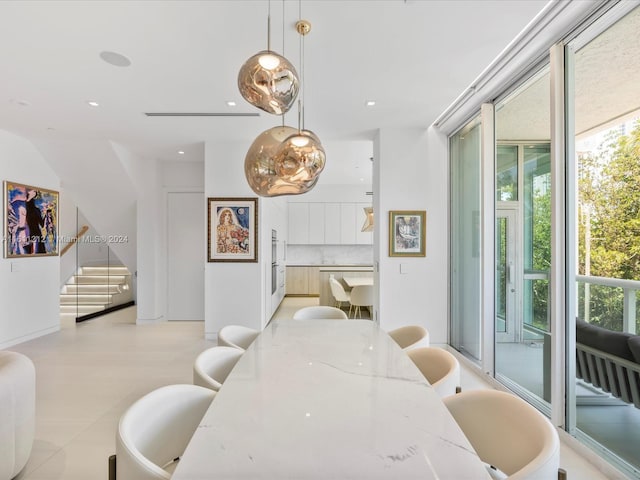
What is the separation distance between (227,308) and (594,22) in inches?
183

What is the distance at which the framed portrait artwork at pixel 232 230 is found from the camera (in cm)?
464

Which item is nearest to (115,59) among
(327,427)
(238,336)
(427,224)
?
(238,336)

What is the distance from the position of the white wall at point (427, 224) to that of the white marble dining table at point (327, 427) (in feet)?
8.31

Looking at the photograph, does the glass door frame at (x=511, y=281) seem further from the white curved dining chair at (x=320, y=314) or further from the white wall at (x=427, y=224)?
the white curved dining chair at (x=320, y=314)

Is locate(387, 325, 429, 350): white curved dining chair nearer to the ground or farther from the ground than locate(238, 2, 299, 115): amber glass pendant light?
nearer to the ground

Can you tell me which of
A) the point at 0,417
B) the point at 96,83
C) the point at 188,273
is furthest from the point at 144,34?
the point at 188,273

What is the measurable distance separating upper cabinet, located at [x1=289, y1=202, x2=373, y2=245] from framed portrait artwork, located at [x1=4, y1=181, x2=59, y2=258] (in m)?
A: 4.67

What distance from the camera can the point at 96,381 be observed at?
10.6ft

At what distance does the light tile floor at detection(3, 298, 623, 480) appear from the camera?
6.65ft

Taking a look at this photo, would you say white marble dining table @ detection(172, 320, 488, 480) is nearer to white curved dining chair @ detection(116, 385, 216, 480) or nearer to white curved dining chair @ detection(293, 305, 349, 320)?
white curved dining chair @ detection(116, 385, 216, 480)

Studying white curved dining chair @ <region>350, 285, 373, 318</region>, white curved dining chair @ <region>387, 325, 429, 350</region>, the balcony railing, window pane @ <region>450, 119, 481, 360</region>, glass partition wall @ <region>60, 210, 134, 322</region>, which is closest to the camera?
the balcony railing

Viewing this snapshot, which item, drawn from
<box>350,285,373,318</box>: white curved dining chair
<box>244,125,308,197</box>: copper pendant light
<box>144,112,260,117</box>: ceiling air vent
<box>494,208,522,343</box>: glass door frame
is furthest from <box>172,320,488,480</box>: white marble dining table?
<box>350,285,373,318</box>: white curved dining chair

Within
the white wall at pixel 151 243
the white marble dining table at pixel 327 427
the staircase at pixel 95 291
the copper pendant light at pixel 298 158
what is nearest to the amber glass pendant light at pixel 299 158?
the copper pendant light at pixel 298 158

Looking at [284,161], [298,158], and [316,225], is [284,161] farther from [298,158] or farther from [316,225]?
[316,225]
